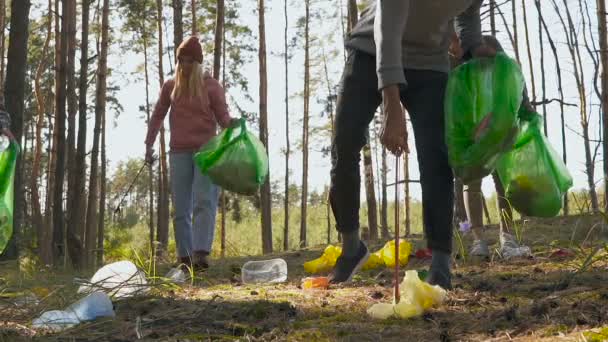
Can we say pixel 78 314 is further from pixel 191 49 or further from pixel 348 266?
pixel 191 49

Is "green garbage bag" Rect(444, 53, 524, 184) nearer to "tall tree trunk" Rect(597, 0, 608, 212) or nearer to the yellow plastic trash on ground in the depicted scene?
the yellow plastic trash on ground

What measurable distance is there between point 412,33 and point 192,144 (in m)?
2.38

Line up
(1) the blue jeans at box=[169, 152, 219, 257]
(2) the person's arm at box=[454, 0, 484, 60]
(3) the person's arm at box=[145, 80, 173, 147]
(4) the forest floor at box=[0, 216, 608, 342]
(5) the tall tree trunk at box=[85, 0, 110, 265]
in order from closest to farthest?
(4) the forest floor at box=[0, 216, 608, 342] < (2) the person's arm at box=[454, 0, 484, 60] < (1) the blue jeans at box=[169, 152, 219, 257] < (3) the person's arm at box=[145, 80, 173, 147] < (5) the tall tree trunk at box=[85, 0, 110, 265]

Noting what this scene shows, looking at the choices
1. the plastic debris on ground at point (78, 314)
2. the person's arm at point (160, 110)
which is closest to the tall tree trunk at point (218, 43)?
the person's arm at point (160, 110)

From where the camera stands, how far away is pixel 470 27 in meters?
3.24

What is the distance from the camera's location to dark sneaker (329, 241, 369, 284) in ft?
11.2

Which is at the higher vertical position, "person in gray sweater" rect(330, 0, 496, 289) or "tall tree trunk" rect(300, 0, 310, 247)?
"tall tree trunk" rect(300, 0, 310, 247)

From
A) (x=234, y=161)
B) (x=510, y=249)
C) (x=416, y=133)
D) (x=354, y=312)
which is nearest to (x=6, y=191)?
(x=234, y=161)

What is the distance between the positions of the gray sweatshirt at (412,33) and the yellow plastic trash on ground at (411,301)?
2.40 feet

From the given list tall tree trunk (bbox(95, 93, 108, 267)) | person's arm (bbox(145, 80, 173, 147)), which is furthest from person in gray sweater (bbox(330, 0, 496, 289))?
tall tree trunk (bbox(95, 93, 108, 267))

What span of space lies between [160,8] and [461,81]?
14.8 meters

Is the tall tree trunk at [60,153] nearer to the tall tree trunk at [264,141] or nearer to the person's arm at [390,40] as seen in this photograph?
the tall tree trunk at [264,141]

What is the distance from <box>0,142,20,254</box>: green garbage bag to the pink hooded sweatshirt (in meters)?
1.39

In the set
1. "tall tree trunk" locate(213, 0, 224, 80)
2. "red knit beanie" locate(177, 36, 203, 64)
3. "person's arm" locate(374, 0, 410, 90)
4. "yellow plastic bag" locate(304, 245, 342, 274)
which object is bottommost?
"yellow plastic bag" locate(304, 245, 342, 274)
